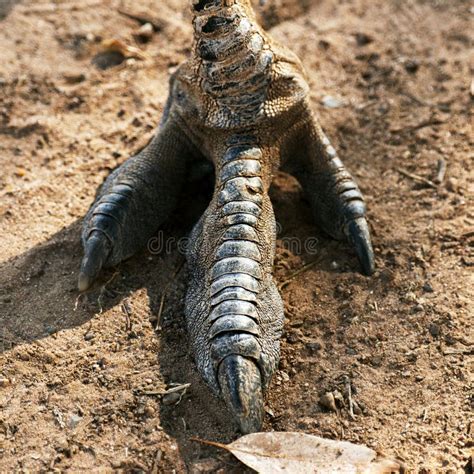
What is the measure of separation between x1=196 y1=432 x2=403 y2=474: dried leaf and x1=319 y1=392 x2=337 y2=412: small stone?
192 mm

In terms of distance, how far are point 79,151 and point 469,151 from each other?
2724mm

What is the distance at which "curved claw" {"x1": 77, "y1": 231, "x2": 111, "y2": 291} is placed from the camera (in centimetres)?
362

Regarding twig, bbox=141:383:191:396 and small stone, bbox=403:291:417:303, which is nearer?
twig, bbox=141:383:191:396

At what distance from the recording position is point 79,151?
466 cm

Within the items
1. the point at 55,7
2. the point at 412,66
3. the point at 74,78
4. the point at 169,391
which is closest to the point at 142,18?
the point at 55,7

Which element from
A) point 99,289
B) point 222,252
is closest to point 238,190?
point 222,252

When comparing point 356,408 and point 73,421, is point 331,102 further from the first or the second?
point 73,421

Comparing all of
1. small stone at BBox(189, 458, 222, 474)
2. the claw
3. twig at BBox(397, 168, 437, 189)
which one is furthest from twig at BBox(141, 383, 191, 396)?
twig at BBox(397, 168, 437, 189)

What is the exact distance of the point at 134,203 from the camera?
3859 mm

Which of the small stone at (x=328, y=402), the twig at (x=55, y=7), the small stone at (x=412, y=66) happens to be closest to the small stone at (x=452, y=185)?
the small stone at (x=412, y=66)

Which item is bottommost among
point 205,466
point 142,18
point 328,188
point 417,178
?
point 205,466

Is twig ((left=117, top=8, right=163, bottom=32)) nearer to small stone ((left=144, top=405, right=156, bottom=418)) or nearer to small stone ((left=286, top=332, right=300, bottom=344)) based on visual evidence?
small stone ((left=286, top=332, right=300, bottom=344))

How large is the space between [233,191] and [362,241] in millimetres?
836

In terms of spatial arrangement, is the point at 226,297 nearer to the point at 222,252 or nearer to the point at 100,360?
the point at 222,252
